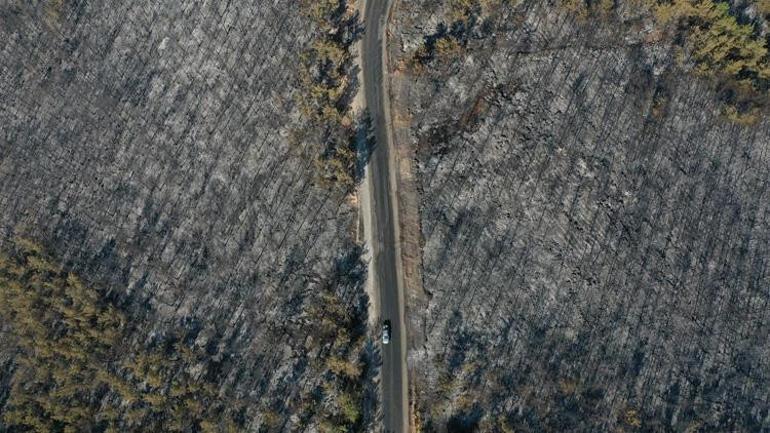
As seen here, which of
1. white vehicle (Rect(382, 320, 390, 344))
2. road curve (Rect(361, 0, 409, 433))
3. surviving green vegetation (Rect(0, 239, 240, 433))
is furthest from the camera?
white vehicle (Rect(382, 320, 390, 344))

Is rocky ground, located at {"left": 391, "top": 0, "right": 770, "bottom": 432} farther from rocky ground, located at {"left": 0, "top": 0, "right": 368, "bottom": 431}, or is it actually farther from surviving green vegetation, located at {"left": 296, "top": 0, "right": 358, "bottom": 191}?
rocky ground, located at {"left": 0, "top": 0, "right": 368, "bottom": 431}

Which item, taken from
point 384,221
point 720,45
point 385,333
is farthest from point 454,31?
point 385,333

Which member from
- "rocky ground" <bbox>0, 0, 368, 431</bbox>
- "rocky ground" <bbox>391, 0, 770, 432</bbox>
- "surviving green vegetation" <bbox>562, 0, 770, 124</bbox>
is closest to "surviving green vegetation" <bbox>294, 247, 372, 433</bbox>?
"rocky ground" <bbox>0, 0, 368, 431</bbox>

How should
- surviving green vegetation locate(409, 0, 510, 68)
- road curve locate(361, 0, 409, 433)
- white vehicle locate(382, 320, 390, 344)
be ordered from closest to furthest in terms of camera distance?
road curve locate(361, 0, 409, 433) < white vehicle locate(382, 320, 390, 344) < surviving green vegetation locate(409, 0, 510, 68)

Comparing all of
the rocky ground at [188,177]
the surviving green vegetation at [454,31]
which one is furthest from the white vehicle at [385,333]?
the surviving green vegetation at [454,31]

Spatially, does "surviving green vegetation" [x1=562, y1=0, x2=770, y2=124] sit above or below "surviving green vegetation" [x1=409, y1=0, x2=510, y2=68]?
above

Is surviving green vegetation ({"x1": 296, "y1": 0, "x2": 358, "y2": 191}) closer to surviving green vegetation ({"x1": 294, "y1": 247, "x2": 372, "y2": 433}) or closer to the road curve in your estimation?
the road curve

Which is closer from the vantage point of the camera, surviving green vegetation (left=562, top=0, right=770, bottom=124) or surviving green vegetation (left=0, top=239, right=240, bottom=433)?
surviving green vegetation (left=0, top=239, right=240, bottom=433)

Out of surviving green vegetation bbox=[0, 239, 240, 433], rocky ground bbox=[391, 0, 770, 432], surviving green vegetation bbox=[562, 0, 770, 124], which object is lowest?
surviving green vegetation bbox=[0, 239, 240, 433]
